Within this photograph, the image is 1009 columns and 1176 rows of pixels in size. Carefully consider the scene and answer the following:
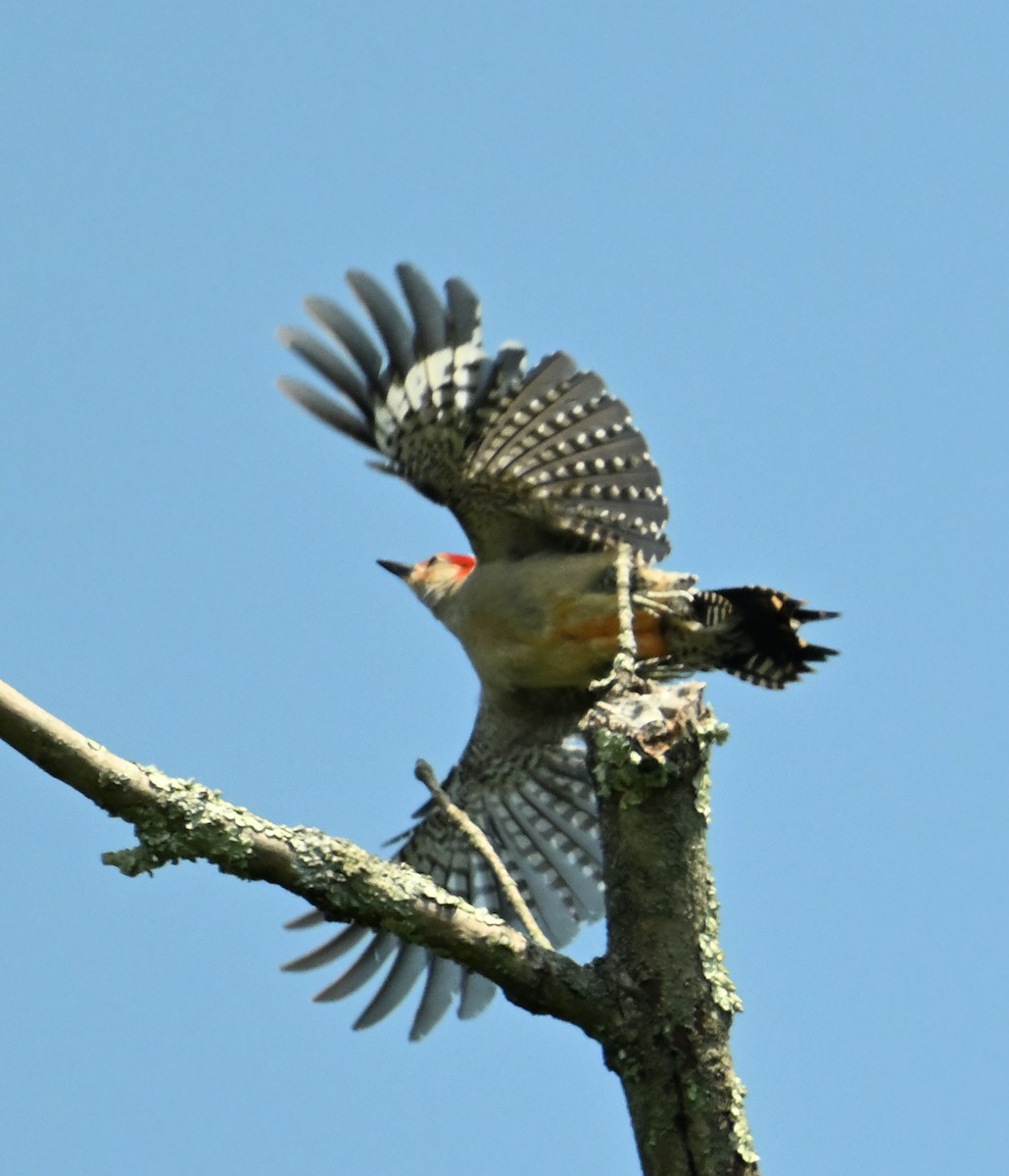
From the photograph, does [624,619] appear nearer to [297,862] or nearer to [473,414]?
[473,414]

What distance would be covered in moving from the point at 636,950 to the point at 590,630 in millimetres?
2547

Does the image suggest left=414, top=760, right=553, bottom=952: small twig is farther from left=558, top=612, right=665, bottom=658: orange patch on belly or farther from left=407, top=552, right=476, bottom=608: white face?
left=407, top=552, right=476, bottom=608: white face

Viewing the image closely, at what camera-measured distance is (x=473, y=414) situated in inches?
233

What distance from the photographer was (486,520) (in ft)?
21.3

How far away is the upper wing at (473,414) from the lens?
19.1ft

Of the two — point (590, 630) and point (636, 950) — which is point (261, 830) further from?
point (590, 630)

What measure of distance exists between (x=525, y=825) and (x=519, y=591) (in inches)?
54.1

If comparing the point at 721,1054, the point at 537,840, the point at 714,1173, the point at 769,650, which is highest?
the point at 769,650

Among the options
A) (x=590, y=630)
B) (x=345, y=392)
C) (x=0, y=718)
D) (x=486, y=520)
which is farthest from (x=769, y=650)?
(x=0, y=718)

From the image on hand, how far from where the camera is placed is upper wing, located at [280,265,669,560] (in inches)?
230

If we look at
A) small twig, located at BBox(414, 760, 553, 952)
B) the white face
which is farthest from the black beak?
small twig, located at BBox(414, 760, 553, 952)

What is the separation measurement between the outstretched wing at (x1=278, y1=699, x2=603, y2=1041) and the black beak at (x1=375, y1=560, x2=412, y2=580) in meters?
1.16

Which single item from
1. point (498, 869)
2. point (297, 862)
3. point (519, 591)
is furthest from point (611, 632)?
point (297, 862)

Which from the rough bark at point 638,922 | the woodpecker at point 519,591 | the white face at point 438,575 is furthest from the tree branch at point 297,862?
the white face at point 438,575
